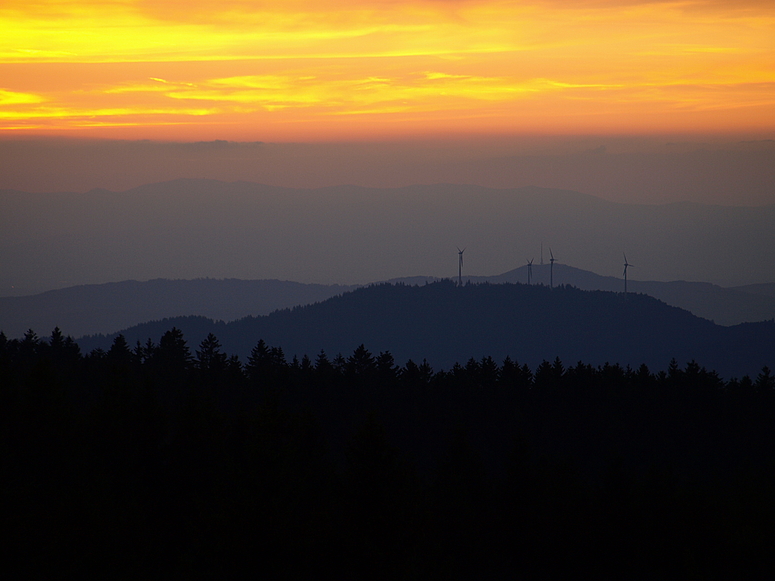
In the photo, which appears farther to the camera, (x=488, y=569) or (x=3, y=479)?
(x=488, y=569)

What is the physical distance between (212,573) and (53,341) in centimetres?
8830

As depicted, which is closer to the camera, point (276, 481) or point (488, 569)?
point (276, 481)

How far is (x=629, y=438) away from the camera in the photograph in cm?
9969

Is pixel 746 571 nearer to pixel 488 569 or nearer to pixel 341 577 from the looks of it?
pixel 488 569

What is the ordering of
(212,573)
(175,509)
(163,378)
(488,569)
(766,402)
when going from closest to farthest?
(212,573), (175,509), (488,569), (163,378), (766,402)

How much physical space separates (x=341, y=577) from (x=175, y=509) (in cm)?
1363

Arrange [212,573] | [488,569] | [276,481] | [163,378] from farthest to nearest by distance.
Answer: [163,378] < [488,569] < [276,481] < [212,573]

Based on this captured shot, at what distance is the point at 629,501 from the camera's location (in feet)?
151

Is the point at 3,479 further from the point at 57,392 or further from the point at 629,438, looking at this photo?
the point at 629,438

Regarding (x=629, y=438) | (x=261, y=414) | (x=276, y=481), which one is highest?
(x=261, y=414)

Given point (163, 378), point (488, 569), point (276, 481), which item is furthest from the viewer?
point (163, 378)

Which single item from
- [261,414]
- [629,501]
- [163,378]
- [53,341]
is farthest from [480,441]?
[261,414]

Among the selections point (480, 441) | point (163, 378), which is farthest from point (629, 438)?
point (163, 378)

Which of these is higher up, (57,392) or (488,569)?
(57,392)
